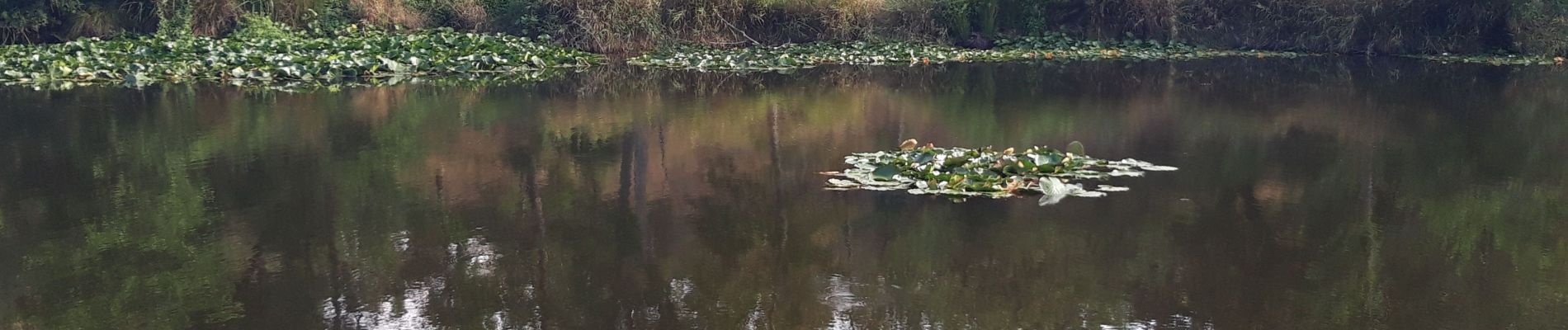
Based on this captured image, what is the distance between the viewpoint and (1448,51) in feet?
55.7

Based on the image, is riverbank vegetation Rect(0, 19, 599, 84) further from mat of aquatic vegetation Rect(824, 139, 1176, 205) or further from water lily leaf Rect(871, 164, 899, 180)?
water lily leaf Rect(871, 164, 899, 180)

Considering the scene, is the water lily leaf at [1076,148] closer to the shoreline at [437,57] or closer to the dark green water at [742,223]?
the dark green water at [742,223]

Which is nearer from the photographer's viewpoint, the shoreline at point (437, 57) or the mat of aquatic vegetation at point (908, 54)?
the shoreline at point (437, 57)

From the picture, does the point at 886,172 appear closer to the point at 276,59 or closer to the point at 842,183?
the point at 842,183

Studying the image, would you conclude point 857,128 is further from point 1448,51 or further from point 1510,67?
point 1448,51

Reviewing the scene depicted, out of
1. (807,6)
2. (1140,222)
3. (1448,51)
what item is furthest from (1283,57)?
(1140,222)

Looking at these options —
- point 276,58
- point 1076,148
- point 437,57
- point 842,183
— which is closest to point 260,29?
point 276,58

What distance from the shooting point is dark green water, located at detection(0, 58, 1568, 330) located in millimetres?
4207

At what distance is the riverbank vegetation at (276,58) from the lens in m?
13.3

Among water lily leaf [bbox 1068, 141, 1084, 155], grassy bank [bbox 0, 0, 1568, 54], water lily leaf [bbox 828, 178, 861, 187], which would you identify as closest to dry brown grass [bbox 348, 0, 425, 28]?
grassy bank [bbox 0, 0, 1568, 54]

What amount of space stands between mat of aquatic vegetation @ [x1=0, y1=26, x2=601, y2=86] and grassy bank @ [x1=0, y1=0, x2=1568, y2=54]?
0.75 meters

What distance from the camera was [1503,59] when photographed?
52.1 feet

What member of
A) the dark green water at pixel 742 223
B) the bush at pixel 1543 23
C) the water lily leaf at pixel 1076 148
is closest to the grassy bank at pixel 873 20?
the bush at pixel 1543 23

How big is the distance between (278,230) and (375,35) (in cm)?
1195
